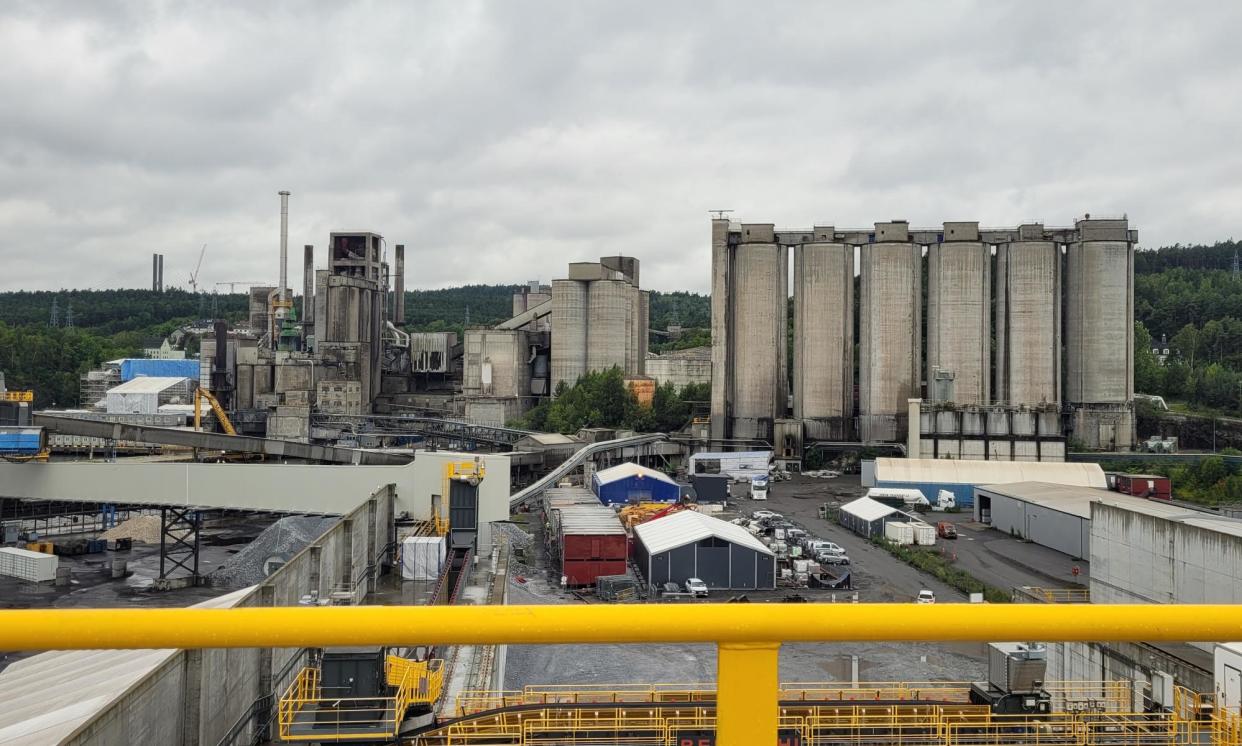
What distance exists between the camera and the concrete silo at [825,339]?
183 ft

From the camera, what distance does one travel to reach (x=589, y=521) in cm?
2917

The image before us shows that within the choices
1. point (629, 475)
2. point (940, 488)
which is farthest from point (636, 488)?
Answer: point (940, 488)

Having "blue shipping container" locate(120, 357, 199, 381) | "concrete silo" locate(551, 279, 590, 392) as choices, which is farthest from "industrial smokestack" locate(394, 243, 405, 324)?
"concrete silo" locate(551, 279, 590, 392)

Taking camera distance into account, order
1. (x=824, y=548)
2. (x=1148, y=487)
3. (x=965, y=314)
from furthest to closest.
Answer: (x=965, y=314)
(x=1148, y=487)
(x=824, y=548)

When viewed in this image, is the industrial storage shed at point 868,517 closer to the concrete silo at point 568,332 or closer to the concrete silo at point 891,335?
the concrete silo at point 891,335

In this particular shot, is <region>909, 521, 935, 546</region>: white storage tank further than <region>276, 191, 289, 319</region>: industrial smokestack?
No

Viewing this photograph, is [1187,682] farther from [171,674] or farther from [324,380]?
[324,380]

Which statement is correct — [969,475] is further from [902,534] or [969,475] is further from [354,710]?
[354,710]

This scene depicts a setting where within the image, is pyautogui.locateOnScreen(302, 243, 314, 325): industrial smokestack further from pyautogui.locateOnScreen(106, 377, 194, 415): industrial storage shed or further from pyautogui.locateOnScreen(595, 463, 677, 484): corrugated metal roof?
pyautogui.locateOnScreen(595, 463, 677, 484): corrugated metal roof

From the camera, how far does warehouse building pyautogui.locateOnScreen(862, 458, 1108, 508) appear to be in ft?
Answer: 133

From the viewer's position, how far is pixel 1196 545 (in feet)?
51.1

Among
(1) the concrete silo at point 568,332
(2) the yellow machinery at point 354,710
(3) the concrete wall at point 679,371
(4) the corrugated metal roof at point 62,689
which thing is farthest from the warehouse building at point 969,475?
(4) the corrugated metal roof at point 62,689

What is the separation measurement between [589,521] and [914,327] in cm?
3314

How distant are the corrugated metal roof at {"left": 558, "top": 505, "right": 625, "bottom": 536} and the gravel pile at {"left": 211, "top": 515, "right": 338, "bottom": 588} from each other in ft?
23.4
